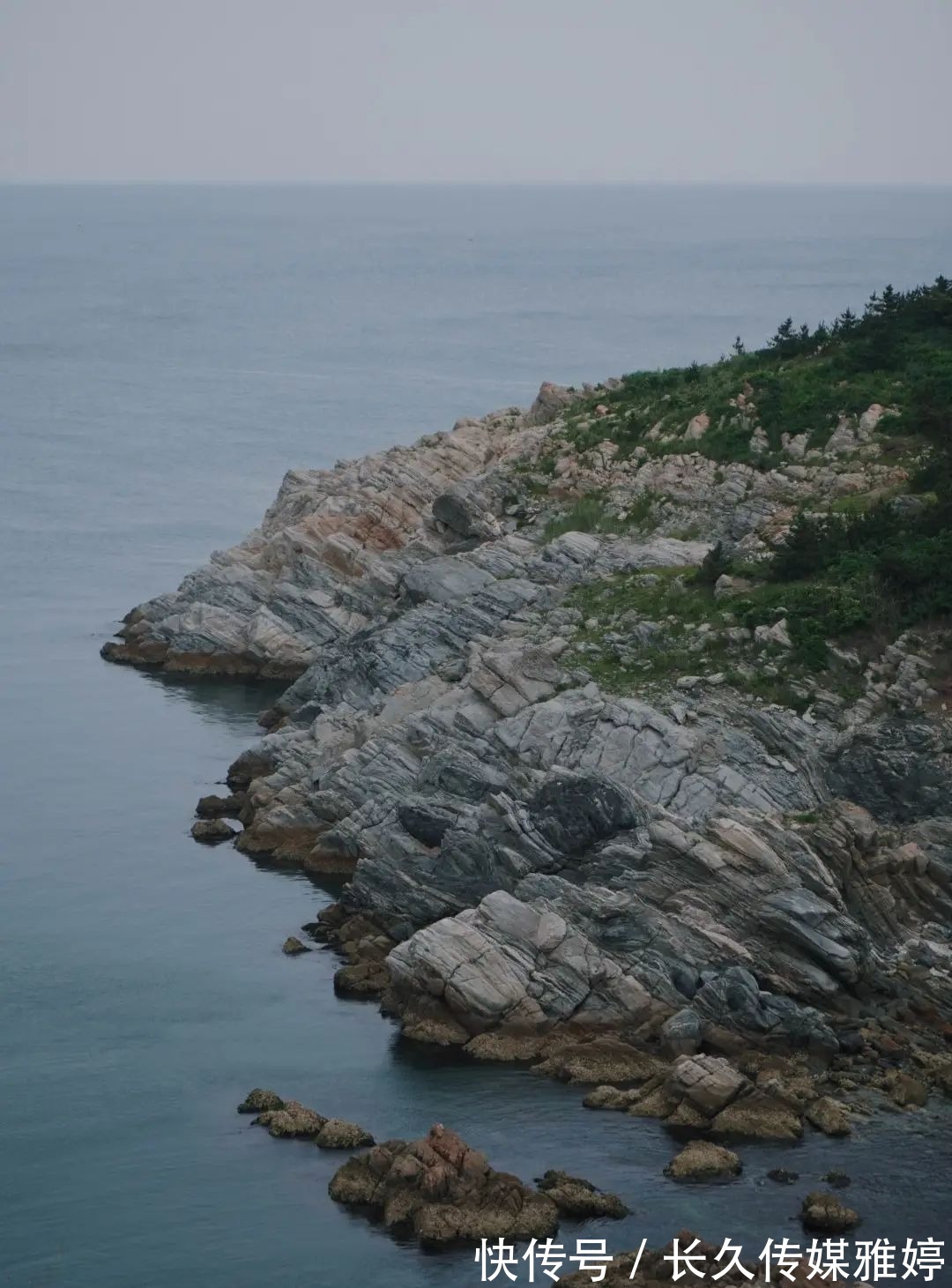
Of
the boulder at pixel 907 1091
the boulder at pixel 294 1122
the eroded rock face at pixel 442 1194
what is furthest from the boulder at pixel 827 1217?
the boulder at pixel 294 1122

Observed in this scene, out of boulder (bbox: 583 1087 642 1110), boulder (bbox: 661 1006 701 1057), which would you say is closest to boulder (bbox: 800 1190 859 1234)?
boulder (bbox: 583 1087 642 1110)

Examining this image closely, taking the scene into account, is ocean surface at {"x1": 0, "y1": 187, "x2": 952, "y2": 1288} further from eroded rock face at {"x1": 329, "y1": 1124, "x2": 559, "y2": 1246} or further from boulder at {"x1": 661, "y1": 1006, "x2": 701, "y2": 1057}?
boulder at {"x1": 661, "y1": 1006, "x2": 701, "y2": 1057}

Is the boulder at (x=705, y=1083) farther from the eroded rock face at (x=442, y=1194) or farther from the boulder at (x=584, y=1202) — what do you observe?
the eroded rock face at (x=442, y=1194)

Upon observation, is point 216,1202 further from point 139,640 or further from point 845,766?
point 139,640

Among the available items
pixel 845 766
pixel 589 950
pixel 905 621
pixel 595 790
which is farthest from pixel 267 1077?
pixel 905 621

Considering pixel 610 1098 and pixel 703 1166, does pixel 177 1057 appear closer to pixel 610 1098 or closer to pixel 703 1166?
pixel 610 1098
